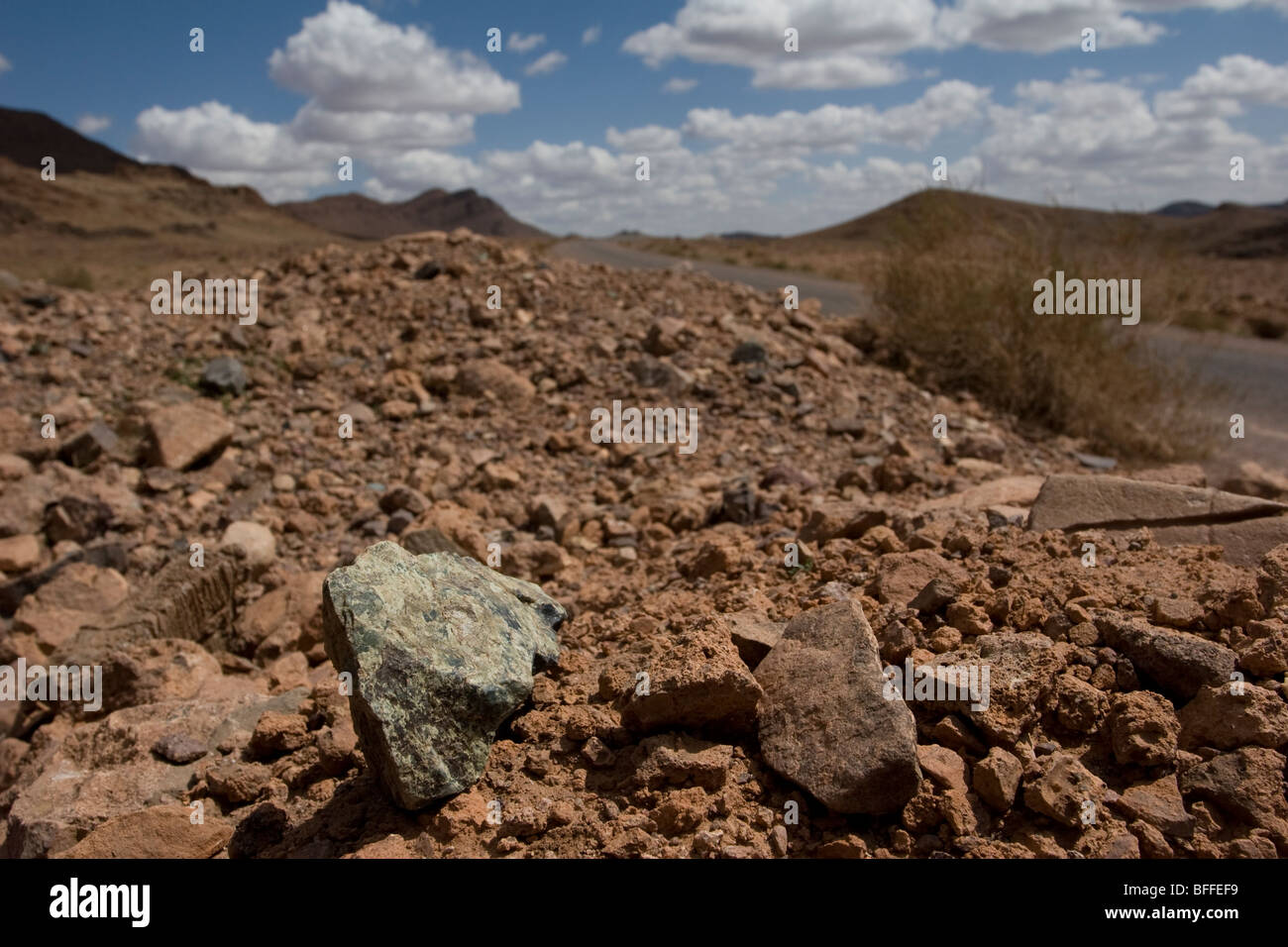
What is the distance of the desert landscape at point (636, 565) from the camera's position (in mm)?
2443

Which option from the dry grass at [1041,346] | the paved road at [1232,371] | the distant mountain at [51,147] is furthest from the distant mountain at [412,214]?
the dry grass at [1041,346]

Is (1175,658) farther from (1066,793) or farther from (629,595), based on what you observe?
(629,595)

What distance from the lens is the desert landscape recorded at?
2.44 meters

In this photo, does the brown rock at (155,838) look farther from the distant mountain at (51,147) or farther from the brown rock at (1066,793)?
the distant mountain at (51,147)

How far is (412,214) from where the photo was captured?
113438 mm

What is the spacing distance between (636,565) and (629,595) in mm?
622

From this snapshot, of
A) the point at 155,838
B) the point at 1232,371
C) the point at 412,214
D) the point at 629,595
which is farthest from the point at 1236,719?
the point at 412,214

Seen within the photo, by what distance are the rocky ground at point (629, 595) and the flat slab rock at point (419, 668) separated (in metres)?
0.15

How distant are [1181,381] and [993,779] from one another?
7.07m

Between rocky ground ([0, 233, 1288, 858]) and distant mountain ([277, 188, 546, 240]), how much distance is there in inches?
3598

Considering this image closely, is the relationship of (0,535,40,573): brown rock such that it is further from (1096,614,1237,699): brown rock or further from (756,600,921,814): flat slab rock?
(1096,614,1237,699): brown rock

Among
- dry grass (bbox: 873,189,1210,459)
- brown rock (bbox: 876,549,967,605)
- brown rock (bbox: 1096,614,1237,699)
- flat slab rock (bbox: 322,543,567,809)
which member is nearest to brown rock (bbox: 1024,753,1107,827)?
brown rock (bbox: 1096,614,1237,699)

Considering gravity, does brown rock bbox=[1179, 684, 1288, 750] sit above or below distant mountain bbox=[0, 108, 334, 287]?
below
